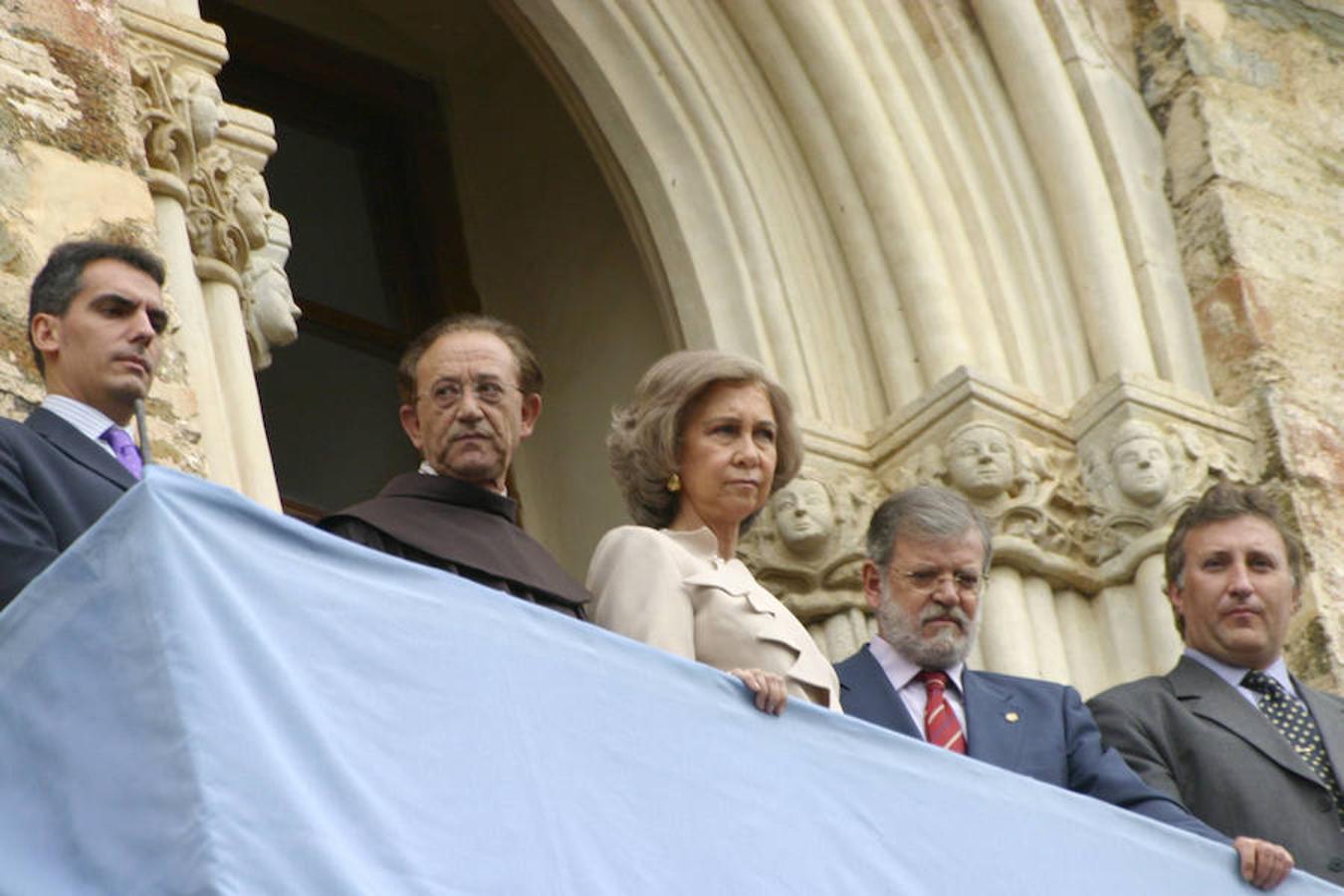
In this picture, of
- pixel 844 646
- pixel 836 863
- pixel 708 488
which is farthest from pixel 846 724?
pixel 844 646

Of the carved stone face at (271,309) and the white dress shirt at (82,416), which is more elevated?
the carved stone face at (271,309)

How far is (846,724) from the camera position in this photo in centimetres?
389

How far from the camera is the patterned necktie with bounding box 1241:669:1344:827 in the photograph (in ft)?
15.5

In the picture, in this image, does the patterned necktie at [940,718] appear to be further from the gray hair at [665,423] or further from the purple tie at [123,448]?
the purple tie at [123,448]

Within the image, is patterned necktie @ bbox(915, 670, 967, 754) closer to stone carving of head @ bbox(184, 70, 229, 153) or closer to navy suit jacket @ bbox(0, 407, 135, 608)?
navy suit jacket @ bbox(0, 407, 135, 608)

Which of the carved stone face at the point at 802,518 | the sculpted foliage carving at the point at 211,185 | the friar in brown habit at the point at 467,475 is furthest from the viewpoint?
the carved stone face at the point at 802,518

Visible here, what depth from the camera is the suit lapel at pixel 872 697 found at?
4.43 meters

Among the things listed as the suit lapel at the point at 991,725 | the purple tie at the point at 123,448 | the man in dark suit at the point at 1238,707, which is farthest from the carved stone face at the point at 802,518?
the purple tie at the point at 123,448

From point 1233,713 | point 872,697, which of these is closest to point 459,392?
point 872,697

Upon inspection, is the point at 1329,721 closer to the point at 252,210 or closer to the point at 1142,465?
the point at 1142,465

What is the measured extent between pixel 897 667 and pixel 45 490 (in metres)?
1.44

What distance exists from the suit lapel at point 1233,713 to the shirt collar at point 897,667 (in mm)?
438

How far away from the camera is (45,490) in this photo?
3.61 metres

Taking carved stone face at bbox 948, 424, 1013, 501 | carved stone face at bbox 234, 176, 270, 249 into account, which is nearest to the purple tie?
carved stone face at bbox 234, 176, 270, 249
